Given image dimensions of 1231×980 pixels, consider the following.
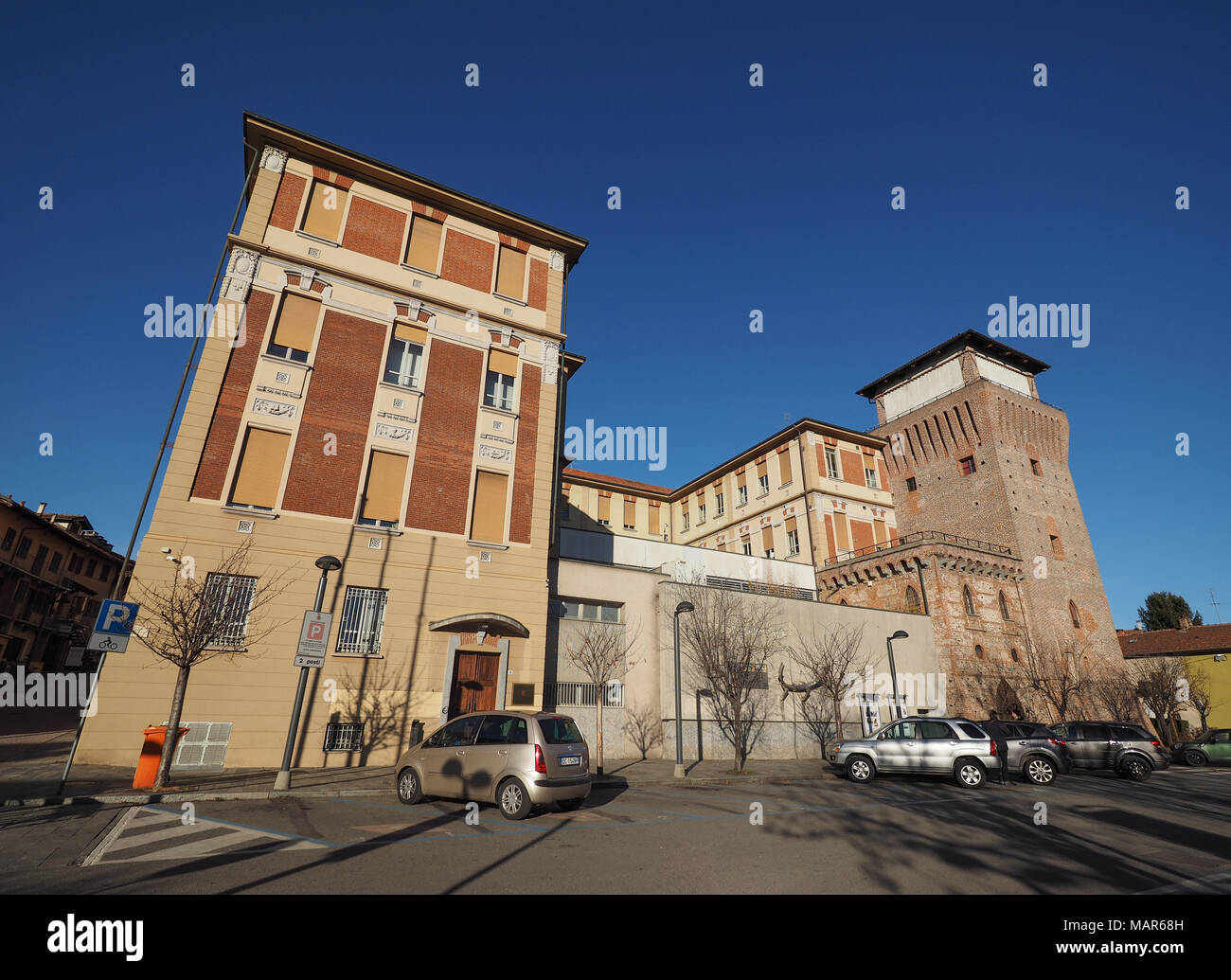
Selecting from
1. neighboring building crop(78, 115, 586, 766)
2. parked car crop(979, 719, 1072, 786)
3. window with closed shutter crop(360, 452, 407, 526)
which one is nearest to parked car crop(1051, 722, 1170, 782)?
parked car crop(979, 719, 1072, 786)

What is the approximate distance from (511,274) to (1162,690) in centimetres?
4303

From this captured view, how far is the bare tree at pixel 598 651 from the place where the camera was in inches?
783

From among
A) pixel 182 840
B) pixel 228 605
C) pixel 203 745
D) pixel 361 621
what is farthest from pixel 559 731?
pixel 203 745

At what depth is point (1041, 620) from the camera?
34750 mm

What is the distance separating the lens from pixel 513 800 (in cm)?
937

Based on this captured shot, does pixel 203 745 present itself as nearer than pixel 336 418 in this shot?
Yes

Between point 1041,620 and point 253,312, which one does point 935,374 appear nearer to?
point 1041,620

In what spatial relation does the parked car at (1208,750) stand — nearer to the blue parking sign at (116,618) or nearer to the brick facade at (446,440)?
the brick facade at (446,440)

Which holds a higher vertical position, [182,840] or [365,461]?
[365,461]

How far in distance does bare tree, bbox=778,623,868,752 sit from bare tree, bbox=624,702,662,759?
646cm

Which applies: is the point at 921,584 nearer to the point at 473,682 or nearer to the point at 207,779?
the point at 473,682

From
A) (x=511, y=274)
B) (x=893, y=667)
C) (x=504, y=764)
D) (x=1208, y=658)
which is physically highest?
(x=511, y=274)

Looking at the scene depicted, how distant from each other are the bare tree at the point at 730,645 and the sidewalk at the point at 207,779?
3354mm
